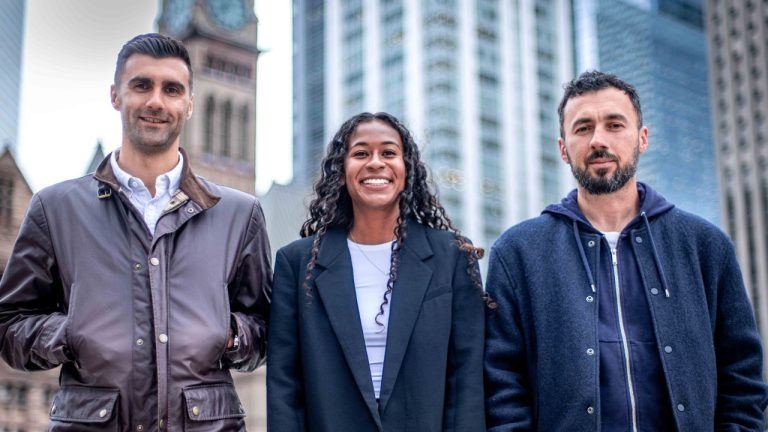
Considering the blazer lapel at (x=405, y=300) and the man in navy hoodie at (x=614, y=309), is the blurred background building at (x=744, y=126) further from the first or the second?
the blazer lapel at (x=405, y=300)

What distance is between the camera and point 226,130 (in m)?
76.4

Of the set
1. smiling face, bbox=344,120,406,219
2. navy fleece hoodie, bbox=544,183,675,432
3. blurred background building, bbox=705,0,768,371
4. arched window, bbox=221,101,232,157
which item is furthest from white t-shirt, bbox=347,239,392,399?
blurred background building, bbox=705,0,768,371

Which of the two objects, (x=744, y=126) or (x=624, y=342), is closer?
(x=624, y=342)

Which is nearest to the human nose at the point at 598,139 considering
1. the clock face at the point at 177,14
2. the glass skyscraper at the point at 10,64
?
the glass skyscraper at the point at 10,64

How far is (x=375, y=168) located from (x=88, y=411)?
1896 mm

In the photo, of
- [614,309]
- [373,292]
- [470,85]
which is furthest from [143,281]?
[470,85]

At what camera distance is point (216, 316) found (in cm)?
469

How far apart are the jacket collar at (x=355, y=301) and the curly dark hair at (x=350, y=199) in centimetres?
10

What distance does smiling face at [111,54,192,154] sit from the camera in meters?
4.89

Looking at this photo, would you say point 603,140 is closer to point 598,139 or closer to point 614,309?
point 598,139

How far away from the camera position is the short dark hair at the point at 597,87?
512cm

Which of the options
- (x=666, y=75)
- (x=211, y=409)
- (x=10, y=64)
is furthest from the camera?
(x=666, y=75)

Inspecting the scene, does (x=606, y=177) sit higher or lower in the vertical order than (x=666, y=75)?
lower

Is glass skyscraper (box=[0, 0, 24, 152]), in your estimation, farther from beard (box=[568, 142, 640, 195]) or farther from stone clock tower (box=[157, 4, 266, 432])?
beard (box=[568, 142, 640, 195])
